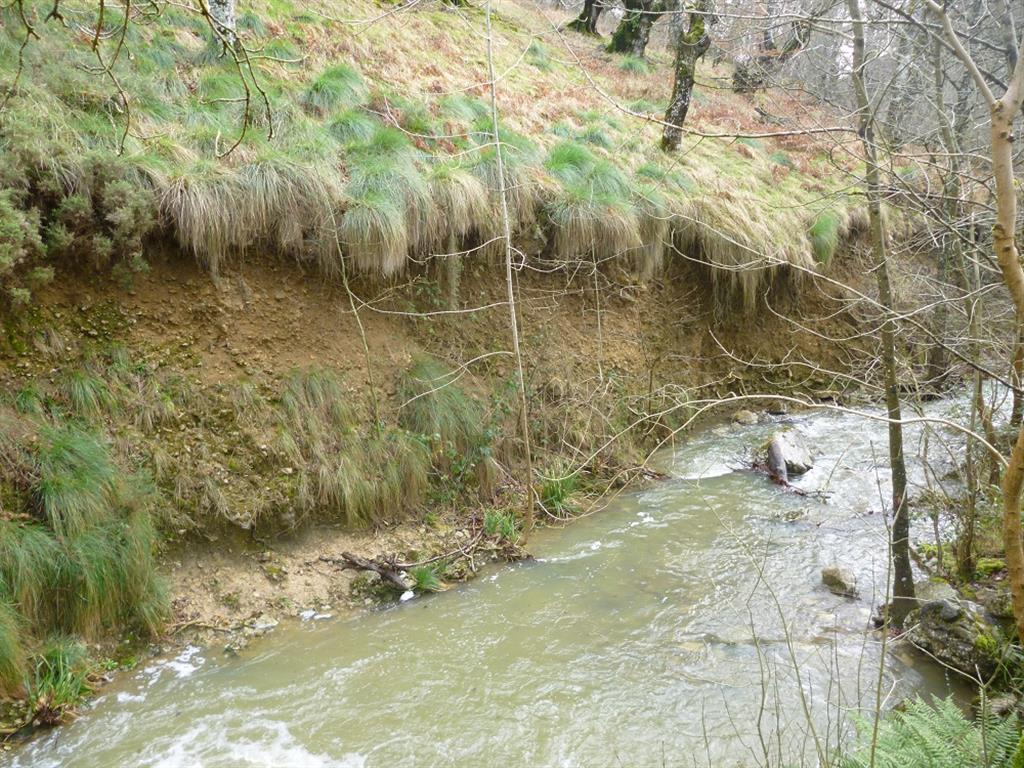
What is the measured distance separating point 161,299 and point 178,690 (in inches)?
103

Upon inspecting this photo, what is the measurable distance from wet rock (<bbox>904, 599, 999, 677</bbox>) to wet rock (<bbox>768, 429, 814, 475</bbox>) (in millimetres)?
2906

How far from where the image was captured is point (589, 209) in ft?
24.0

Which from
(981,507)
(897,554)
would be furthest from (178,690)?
(981,507)

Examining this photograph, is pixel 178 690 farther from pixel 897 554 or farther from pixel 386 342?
pixel 897 554

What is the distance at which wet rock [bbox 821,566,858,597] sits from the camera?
4898 millimetres

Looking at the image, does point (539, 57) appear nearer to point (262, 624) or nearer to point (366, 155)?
point (366, 155)

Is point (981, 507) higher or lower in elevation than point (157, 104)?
lower

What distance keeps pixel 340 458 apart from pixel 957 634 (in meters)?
4.03

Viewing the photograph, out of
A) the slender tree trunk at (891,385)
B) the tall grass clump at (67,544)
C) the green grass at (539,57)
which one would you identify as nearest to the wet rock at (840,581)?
the slender tree trunk at (891,385)

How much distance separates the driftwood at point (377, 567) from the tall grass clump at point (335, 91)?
4.50 metres

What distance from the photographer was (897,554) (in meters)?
4.30

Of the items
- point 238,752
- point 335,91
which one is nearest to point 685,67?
point 335,91

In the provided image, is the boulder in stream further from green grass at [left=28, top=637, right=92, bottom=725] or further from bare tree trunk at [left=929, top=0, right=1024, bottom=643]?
green grass at [left=28, top=637, right=92, bottom=725]

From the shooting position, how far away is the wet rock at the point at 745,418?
8.73m
